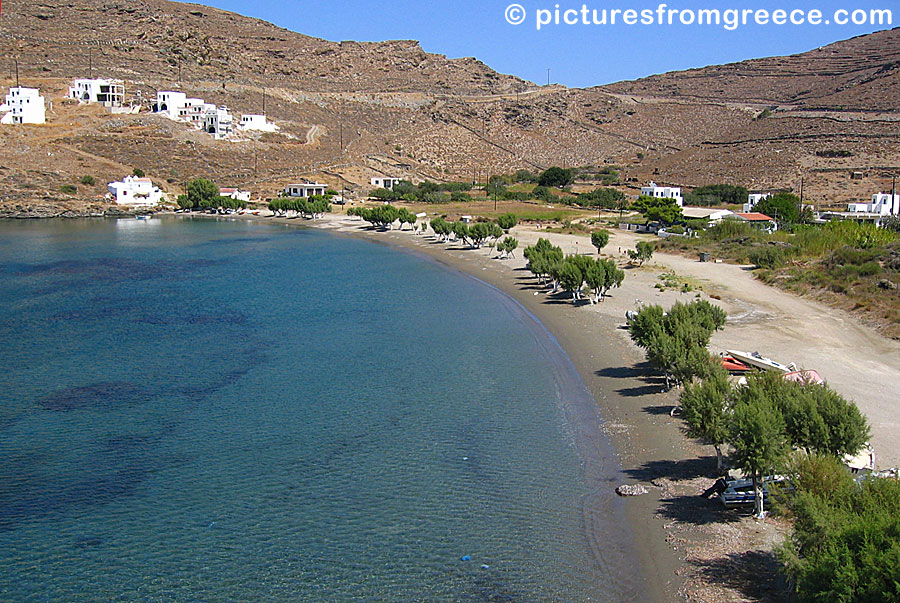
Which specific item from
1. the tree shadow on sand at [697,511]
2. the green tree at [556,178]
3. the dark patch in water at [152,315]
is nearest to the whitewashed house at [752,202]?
the green tree at [556,178]

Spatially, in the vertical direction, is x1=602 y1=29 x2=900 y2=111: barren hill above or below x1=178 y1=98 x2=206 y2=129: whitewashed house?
above

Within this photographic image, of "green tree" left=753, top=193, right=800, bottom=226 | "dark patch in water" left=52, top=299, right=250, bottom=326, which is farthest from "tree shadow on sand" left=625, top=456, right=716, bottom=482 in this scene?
"green tree" left=753, top=193, right=800, bottom=226

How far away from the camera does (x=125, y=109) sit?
98.0 m

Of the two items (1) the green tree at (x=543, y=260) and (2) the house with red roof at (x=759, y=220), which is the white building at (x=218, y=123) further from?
(1) the green tree at (x=543, y=260)

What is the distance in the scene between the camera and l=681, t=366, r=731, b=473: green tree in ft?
46.6

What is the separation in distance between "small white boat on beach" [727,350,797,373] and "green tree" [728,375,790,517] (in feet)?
21.4

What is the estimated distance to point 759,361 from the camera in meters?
20.5

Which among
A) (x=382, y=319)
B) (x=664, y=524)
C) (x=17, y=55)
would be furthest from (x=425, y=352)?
(x=17, y=55)

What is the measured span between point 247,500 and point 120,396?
8.18 meters

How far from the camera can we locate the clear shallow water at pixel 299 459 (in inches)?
478

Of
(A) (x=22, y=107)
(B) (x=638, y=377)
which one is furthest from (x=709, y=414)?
(A) (x=22, y=107)

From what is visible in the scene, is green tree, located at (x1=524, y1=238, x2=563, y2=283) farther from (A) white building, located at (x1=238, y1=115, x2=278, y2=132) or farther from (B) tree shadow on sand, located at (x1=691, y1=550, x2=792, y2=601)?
(A) white building, located at (x1=238, y1=115, x2=278, y2=132)

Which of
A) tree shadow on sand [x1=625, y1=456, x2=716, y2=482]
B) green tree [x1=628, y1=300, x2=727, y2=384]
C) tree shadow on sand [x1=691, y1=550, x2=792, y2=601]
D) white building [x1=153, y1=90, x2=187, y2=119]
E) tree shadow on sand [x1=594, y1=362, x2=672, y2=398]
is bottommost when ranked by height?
tree shadow on sand [x1=691, y1=550, x2=792, y2=601]

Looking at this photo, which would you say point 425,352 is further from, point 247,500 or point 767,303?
point 767,303
